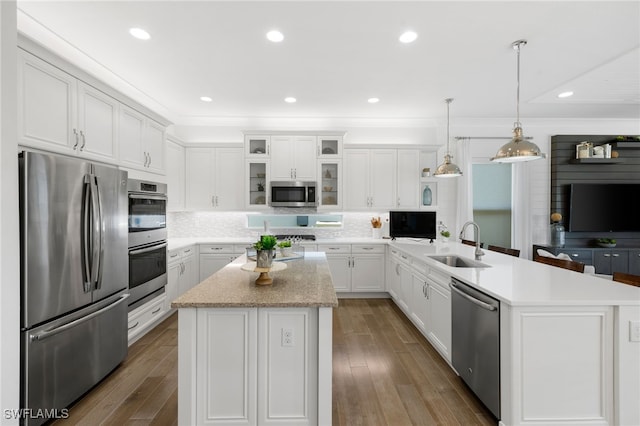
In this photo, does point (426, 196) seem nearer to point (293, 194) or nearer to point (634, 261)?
point (293, 194)

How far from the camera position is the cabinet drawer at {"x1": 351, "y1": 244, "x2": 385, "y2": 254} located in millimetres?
4711

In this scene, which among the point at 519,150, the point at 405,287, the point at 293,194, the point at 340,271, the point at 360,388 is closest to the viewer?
the point at 360,388

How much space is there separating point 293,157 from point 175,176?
192cm

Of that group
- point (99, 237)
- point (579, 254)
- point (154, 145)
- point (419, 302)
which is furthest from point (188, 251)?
point (579, 254)

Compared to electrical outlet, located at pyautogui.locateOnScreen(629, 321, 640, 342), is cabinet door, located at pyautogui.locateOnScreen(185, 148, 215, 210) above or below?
above

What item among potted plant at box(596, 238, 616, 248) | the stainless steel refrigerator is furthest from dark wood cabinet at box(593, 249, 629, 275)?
the stainless steel refrigerator

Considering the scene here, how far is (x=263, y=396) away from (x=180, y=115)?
482cm

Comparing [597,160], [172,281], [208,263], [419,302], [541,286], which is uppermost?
[597,160]

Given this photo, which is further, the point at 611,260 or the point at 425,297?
the point at 611,260

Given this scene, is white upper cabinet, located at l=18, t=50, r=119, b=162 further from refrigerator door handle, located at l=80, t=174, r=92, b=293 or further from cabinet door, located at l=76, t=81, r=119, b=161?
refrigerator door handle, located at l=80, t=174, r=92, b=293

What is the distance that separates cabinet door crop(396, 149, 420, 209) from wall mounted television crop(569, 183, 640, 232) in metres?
2.73

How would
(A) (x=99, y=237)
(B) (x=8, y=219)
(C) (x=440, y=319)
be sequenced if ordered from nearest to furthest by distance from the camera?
(B) (x=8, y=219)
(A) (x=99, y=237)
(C) (x=440, y=319)

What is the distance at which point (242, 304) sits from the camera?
167cm

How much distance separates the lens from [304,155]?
483cm
